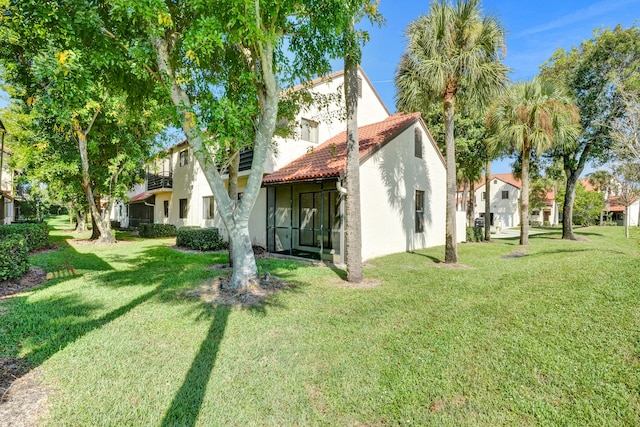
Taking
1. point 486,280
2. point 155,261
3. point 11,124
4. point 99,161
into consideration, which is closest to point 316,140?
point 155,261

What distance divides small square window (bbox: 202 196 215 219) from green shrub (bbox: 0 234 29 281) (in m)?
10.4

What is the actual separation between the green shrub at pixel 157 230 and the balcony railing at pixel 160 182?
2.93 m

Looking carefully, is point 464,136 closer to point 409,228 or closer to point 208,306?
point 409,228

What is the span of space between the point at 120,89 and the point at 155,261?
6.06 meters

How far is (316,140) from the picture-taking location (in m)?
15.4

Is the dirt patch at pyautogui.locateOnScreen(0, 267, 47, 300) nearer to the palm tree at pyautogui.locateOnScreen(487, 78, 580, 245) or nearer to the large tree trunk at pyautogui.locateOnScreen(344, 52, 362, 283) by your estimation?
the large tree trunk at pyautogui.locateOnScreen(344, 52, 362, 283)

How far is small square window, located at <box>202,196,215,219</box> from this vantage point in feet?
60.3

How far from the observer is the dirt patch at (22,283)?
22.0ft

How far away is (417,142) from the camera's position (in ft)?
46.0

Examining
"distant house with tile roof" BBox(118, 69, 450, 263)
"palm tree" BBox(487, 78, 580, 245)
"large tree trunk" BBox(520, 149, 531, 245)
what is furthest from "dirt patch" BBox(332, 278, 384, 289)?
"large tree trunk" BBox(520, 149, 531, 245)

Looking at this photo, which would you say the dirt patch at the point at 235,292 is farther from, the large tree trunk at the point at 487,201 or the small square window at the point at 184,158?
the small square window at the point at 184,158

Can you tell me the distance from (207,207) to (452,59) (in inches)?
600

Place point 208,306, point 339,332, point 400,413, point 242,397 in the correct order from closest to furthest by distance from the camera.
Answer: point 400,413
point 242,397
point 339,332
point 208,306

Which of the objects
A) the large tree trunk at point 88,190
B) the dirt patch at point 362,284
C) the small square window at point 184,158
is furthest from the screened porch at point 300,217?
the large tree trunk at point 88,190
